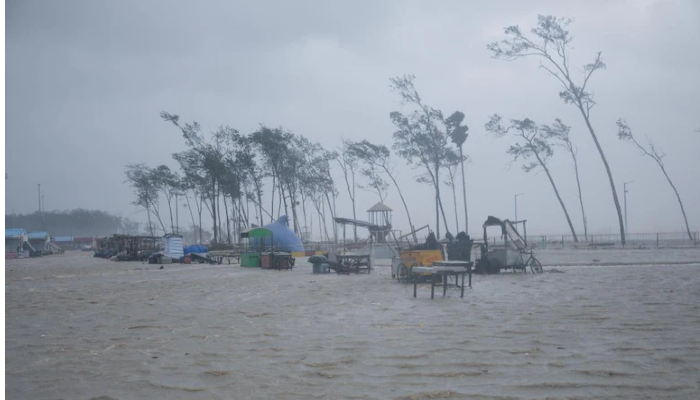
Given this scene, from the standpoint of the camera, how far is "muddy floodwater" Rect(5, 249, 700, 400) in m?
4.75

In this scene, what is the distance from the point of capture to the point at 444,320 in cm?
823

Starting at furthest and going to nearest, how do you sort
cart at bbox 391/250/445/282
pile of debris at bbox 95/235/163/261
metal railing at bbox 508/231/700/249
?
metal railing at bbox 508/231/700/249 < pile of debris at bbox 95/235/163/261 < cart at bbox 391/250/445/282

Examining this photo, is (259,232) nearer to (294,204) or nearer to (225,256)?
(225,256)

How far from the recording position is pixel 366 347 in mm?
6391

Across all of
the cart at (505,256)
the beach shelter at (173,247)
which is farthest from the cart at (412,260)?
the beach shelter at (173,247)

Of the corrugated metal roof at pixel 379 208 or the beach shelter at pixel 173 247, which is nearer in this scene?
the beach shelter at pixel 173 247

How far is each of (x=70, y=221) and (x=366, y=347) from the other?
155275 millimetres

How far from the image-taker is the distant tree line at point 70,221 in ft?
463

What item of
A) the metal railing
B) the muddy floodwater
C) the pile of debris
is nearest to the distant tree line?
the pile of debris

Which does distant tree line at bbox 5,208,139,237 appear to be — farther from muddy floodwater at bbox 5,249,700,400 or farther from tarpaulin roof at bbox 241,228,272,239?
muddy floodwater at bbox 5,249,700,400

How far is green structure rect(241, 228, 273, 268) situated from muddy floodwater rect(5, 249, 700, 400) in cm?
1708

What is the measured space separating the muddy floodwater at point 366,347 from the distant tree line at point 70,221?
143 metres

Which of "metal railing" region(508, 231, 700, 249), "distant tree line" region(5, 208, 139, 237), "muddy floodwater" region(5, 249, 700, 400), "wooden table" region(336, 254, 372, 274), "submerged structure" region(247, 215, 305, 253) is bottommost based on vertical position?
"metal railing" region(508, 231, 700, 249)

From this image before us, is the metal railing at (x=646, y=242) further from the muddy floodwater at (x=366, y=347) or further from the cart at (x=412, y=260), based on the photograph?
the muddy floodwater at (x=366, y=347)
